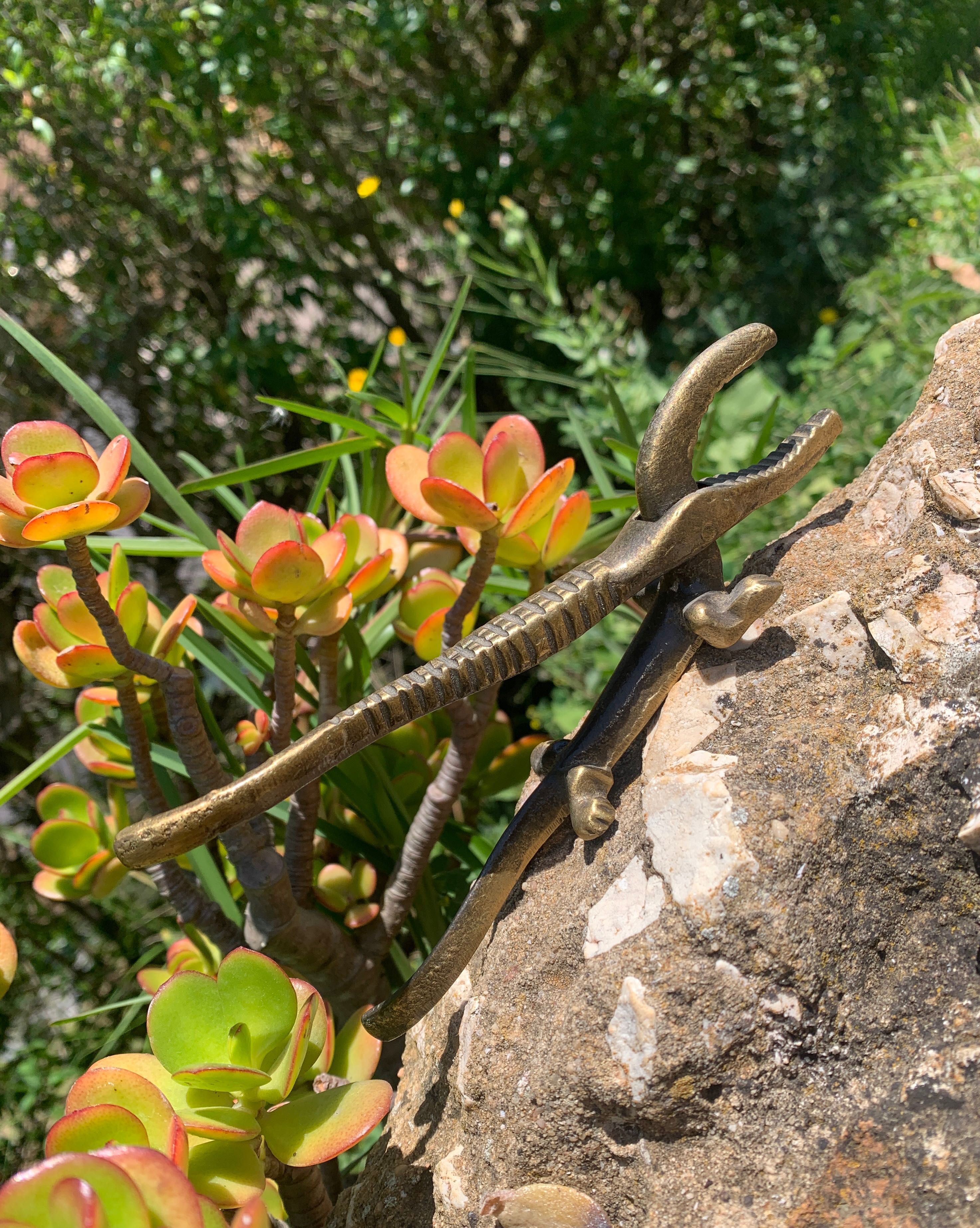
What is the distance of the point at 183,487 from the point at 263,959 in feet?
2.14

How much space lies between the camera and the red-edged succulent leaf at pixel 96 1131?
0.56m

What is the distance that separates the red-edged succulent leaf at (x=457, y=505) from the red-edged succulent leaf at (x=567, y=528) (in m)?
0.08

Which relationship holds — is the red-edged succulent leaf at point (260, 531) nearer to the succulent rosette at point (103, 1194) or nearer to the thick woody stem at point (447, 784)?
the thick woody stem at point (447, 784)

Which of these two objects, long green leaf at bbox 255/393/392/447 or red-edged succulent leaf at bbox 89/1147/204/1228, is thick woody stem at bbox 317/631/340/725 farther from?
red-edged succulent leaf at bbox 89/1147/204/1228

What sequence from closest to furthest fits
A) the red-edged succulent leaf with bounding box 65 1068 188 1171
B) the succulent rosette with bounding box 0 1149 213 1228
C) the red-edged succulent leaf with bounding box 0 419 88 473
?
the succulent rosette with bounding box 0 1149 213 1228
the red-edged succulent leaf with bounding box 65 1068 188 1171
the red-edged succulent leaf with bounding box 0 419 88 473

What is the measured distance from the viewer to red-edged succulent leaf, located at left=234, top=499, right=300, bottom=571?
0.80 m

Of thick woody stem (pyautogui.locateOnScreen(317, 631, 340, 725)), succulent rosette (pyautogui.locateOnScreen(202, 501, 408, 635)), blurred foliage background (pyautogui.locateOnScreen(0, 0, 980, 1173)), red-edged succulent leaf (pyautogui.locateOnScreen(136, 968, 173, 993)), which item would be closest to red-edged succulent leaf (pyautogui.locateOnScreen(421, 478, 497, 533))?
succulent rosette (pyautogui.locateOnScreen(202, 501, 408, 635))

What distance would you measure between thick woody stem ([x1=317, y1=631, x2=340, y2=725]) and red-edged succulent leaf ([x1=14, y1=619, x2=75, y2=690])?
10.0 inches

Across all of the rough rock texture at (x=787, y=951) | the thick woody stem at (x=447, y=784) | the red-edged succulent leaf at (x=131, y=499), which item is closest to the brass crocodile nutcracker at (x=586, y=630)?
the rough rock texture at (x=787, y=951)

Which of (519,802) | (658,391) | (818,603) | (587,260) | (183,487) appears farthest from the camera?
(587,260)

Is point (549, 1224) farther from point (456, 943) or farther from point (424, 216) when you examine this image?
point (424, 216)

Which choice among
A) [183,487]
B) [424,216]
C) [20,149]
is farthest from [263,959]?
[424,216]

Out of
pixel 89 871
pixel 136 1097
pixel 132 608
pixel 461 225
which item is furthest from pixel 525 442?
pixel 461 225

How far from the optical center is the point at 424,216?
255 centimetres
